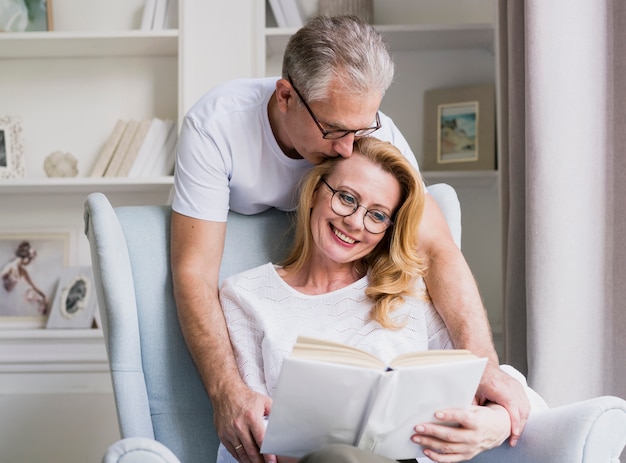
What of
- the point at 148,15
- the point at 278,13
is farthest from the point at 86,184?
the point at 278,13

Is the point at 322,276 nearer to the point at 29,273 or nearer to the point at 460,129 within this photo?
the point at 460,129

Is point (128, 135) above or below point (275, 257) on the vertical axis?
above

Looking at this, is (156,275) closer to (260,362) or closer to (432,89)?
(260,362)

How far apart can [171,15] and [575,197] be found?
1636 mm

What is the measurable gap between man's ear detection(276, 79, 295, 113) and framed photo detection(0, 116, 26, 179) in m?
1.51

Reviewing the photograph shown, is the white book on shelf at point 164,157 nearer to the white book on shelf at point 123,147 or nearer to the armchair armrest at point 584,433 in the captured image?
the white book on shelf at point 123,147

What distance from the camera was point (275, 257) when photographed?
195 centimetres

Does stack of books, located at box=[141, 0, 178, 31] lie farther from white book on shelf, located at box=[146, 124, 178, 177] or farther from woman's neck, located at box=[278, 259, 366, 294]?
woman's neck, located at box=[278, 259, 366, 294]

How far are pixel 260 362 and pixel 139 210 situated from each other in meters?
0.46

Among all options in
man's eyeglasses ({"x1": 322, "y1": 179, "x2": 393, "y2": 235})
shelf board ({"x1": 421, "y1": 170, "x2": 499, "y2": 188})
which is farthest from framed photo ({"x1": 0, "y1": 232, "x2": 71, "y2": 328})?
man's eyeglasses ({"x1": 322, "y1": 179, "x2": 393, "y2": 235})

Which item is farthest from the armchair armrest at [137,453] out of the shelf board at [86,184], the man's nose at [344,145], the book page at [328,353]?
the shelf board at [86,184]

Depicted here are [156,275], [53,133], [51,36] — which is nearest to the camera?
[156,275]

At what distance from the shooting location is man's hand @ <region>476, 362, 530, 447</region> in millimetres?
1465

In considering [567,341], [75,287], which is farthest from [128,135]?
[567,341]
